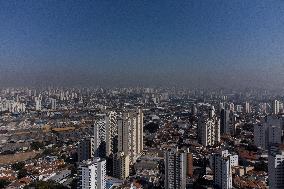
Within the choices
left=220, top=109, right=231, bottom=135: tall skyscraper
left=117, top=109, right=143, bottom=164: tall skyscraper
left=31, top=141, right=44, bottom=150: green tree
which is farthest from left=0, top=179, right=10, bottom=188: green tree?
left=220, top=109, right=231, bottom=135: tall skyscraper

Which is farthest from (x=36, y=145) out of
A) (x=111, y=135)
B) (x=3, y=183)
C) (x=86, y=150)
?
(x=3, y=183)

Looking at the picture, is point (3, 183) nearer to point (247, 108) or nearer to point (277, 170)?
point (277, 170)

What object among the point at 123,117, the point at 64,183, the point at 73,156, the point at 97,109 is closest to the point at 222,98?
the point at 97,109

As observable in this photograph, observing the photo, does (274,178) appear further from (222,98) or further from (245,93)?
(222,98)

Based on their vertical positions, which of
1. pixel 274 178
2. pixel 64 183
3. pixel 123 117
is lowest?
pixel 64 183

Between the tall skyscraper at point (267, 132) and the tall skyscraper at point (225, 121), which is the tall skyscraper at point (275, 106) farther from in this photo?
the tall skyscraper at point (267, 132)

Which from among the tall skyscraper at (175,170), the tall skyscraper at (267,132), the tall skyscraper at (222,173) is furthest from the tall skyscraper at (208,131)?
the tall skyscraper at (175,170)
